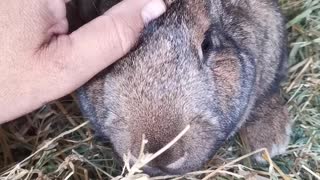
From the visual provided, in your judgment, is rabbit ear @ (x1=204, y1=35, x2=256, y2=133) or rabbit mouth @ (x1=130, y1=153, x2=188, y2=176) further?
rabbit ear @ (x1=204, y1=35, x2=256, y2=133)

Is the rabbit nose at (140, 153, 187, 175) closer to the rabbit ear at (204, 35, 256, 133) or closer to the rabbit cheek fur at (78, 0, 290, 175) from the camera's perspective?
the rabbit cheek fur at (78, 0, 290, 175)

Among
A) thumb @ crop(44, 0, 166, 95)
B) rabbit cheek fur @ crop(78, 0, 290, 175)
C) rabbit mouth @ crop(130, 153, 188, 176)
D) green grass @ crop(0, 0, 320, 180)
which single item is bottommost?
green grass @ crop(0, 0, 320, 180)

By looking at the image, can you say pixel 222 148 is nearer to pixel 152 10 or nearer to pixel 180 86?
pixel 180 86

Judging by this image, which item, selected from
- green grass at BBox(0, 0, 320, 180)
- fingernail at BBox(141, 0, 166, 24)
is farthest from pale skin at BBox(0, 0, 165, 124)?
green grass at BBox(0, 0, 320, 180)

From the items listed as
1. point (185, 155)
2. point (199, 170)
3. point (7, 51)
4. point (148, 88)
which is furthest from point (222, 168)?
point (7, 51)

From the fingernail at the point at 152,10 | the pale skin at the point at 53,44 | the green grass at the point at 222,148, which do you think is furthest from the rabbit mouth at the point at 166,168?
the fingernail at the point at 152,10

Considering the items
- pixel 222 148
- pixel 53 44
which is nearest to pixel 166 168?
pixel 53 44
